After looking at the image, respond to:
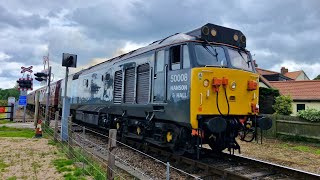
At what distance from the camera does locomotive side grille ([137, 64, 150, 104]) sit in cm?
998

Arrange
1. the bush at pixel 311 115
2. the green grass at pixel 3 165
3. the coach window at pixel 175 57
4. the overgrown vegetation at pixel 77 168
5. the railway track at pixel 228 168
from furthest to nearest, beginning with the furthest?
the bush at pixel 311 115, the coach window at pixel 175 57, the green grass at pixel 3 165, the railway track at pixel 228 168, the overgrown vegetation at pixel 77 168

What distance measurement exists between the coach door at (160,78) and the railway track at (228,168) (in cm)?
168

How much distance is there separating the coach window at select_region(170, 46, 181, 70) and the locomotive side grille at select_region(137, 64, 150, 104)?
4.28 ft

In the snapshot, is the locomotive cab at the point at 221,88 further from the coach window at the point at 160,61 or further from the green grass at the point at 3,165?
the green grass at the point at 3,165

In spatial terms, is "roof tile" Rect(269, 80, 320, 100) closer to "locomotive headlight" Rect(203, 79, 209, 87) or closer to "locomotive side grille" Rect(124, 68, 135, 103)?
"locomotive side grille" Rect(124, 68, 135, 103)

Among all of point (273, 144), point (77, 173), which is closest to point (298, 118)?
point (273, 144)

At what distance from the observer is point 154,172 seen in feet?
27.1

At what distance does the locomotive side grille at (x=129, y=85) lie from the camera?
10859 mm

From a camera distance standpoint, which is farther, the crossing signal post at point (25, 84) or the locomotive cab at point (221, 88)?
the crossing signal post at point (25, 84)

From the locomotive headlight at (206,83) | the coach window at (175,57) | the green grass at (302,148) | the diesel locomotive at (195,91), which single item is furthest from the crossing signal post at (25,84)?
the locomotive headlight at (206,83)

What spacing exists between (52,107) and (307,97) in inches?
803

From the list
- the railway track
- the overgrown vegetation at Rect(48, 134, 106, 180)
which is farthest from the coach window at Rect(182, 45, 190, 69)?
the overgrown vegetation at Rect(48, 134, 106, 180)

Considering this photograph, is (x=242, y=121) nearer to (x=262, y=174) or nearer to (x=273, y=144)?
(x=262, y=174)

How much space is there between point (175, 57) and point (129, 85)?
2724 millimetres
